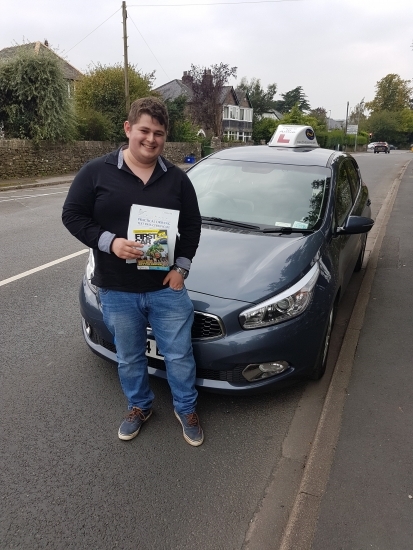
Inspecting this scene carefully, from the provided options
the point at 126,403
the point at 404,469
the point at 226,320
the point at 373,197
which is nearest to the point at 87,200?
the point at 226,320

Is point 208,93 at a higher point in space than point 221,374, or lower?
higher

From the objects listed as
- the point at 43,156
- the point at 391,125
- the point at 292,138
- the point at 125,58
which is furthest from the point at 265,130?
the point at 292,138

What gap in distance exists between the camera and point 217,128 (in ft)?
169

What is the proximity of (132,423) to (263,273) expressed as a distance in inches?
49.0

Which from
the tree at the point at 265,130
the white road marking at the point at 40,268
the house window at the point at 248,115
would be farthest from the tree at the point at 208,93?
the white road marking at the point at 40,268

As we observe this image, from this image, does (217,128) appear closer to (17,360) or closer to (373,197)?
(373,197)

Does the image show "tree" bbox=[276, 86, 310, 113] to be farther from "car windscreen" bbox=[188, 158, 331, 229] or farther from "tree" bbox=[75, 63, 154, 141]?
"car windscreen" bbox=[188, 158, 331, 229]

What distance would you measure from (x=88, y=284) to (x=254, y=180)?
188 cm

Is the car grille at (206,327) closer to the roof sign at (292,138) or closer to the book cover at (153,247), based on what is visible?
the book cover at (153,247)

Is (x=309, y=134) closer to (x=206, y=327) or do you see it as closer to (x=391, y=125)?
(x=206, y=327)

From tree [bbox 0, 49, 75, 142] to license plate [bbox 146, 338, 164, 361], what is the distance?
59.6 feet

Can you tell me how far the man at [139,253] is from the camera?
228 centimetres

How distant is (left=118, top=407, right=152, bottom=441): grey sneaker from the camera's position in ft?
9.05

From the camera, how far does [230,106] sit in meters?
61.0
